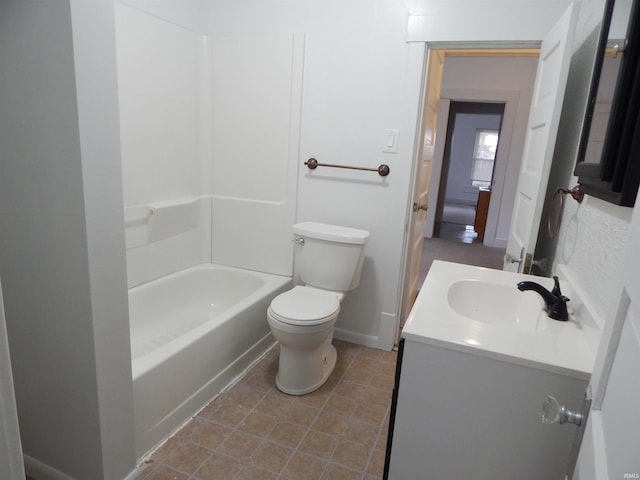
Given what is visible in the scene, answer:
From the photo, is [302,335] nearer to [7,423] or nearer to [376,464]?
[376,464]

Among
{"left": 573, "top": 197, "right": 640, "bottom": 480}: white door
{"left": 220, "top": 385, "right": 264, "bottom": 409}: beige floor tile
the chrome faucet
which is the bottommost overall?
{"left": 220, "top": 385, "right": 264, "bottom": 409}: beige floor tile

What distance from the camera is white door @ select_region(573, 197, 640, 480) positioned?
0.44m

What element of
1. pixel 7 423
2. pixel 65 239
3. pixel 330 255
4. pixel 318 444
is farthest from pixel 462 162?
pixel 7 423

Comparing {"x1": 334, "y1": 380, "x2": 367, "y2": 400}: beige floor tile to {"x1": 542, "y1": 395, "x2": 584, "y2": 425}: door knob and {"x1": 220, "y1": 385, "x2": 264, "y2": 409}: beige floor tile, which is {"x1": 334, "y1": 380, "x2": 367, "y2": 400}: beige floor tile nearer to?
{"x1": 220, "y1": 385, "x2": 264, "y2": 409}: beige floor tile

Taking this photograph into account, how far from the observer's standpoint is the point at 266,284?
2.61 metres

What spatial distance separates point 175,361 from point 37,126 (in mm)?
1060

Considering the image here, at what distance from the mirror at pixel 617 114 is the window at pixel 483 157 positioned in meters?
8.90

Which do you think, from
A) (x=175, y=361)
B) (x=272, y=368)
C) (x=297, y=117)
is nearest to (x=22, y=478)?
(x=175, y=361)

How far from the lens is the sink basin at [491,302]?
1.43m

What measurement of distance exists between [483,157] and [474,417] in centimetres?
987

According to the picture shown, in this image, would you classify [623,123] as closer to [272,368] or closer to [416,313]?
[416,313]

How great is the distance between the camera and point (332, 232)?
2.37 meters

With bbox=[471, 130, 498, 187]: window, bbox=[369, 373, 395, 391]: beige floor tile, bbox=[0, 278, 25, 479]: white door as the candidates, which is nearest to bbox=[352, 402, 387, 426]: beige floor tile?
bbox=[369, 373, 395, 391]: beige floor tile

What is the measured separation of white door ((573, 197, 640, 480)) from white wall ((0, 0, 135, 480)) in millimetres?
1227
